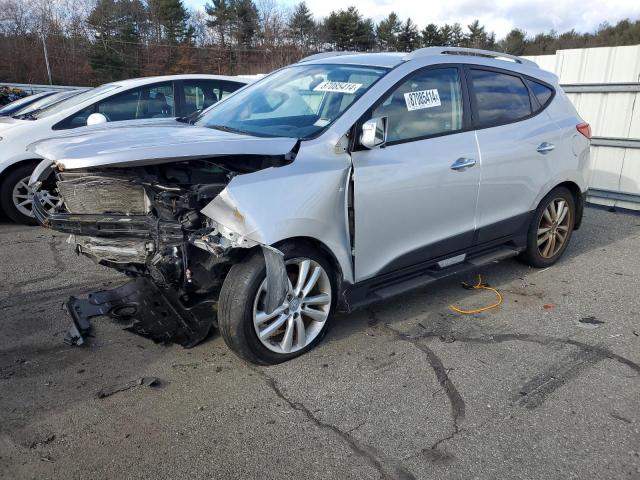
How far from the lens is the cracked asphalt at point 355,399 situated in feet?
8.25

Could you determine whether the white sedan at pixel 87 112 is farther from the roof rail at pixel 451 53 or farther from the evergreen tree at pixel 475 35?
the evergreen tree at pixel 475 35

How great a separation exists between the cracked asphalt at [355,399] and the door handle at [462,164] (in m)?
1.15

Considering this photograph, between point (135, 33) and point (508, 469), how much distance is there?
4853 cm

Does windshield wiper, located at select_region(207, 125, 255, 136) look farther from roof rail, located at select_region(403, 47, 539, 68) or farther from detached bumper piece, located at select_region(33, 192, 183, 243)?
roof rail, located at select_region(403, 47, 539, 68)

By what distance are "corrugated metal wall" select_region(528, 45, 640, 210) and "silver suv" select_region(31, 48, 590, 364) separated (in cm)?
407

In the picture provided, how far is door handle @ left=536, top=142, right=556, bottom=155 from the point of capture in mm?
4641

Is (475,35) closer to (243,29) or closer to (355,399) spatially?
(243,29)

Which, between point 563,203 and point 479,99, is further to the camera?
point 563,203

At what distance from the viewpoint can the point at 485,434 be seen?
2.73 meters

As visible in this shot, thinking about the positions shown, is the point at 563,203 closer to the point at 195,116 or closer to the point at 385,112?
the point at 385,112

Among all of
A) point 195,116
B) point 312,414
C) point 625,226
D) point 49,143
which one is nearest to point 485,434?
point 312,414

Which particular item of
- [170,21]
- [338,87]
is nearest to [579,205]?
[338,87]

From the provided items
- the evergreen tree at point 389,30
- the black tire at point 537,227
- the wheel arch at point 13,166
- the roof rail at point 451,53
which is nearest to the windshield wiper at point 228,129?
the roof rail at point 451,53

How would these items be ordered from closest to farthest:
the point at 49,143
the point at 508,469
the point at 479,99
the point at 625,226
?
the point at 508,469
the point at 49,143
the point at 479,99
the point at 625,226
